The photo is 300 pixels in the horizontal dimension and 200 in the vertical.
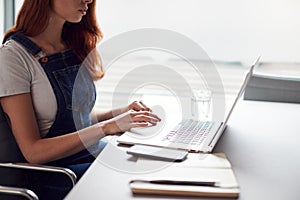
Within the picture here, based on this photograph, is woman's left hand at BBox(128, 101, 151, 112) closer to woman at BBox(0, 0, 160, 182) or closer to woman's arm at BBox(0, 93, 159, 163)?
woman at BBox(0, 0, 160, 182)

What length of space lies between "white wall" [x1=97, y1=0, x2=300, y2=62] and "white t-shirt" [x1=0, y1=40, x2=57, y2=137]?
143 cm

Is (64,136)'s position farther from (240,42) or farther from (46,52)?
(240,42)

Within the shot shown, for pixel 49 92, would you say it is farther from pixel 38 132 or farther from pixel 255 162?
pixel 255 162

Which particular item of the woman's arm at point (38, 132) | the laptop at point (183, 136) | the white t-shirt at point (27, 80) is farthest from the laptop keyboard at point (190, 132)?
the white t-shirt at point (27, 80)

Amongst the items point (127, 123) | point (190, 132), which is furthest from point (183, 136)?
point (127, 123)

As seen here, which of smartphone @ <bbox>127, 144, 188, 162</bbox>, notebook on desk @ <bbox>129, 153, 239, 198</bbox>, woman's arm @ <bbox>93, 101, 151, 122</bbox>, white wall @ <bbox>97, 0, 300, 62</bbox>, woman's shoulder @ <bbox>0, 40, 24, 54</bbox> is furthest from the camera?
white wall @ <bbox>97, 0, 300, 62</bbox>

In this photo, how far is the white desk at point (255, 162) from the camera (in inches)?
46.4

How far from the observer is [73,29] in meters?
1.96

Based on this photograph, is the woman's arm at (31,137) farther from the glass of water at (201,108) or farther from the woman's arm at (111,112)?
the glass of water at (201,108)

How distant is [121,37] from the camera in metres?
3.06

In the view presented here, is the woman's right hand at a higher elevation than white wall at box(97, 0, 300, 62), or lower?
lower

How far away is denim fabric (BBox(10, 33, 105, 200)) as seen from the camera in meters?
1.71

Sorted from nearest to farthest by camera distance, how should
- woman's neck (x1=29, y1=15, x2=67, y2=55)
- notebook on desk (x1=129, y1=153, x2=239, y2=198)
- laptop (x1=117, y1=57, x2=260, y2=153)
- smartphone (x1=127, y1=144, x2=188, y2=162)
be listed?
notebook on desk (x1=129, y1=153, x2=239, y2=198) < smartphone (x1=127, y1=144, x2=188, y2=162) < laptop (x1=117, y1=57, x2=260, y2=153) < woman's neck (x1=29, y1=15, x2=67, y2=55)

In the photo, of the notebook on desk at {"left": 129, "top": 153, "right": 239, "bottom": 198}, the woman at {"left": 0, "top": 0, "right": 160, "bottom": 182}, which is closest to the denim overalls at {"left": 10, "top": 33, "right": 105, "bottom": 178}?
the woman at {"left": 0, "top": 0, "right": 160, "bottom": 182}
